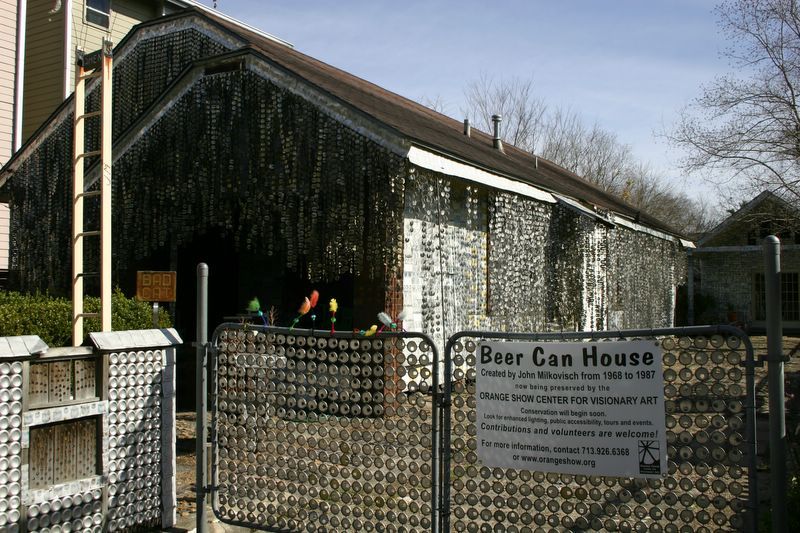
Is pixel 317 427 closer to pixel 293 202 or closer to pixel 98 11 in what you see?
pixel 293 202

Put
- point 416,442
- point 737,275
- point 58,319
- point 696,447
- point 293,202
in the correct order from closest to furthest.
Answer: point 696,447 < point 416,442 < point 58,319 < point 293,202 < point 737,275

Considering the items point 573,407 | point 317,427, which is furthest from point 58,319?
point 573,407

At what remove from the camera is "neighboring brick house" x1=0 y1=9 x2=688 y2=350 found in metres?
9.46

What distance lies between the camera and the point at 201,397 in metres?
5.03

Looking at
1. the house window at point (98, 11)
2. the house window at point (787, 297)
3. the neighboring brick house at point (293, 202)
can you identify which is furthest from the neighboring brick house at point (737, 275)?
the house window at point (98, 11)

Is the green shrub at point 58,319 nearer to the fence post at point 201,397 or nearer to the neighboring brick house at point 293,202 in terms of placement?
the neighboring brick house at point 293,202

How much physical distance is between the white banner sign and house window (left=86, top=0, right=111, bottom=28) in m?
18.3

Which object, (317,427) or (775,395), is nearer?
(775,395)

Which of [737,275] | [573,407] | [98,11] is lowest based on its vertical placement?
[573,407]

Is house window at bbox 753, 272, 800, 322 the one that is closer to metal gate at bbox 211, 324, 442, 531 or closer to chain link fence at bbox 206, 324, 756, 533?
chain link fence at bbox 206, 324, 756, 533

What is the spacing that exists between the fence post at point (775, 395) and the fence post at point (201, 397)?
11.2 feet

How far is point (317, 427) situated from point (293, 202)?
18.1 feet

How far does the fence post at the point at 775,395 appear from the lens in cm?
351

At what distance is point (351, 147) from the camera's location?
9.37m
